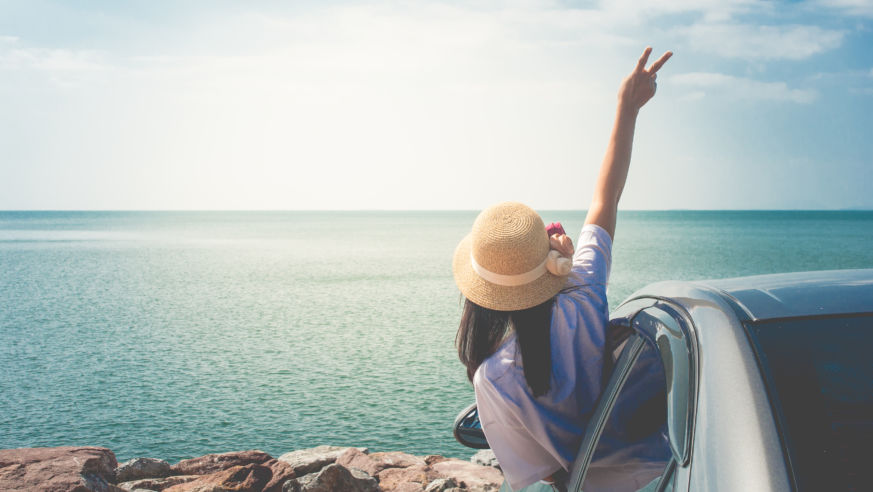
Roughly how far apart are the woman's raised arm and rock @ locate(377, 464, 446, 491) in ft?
14.8

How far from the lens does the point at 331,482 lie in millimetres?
5820

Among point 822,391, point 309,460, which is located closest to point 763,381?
point 822,391

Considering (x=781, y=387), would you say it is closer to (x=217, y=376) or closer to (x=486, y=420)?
(x=486, y=420)

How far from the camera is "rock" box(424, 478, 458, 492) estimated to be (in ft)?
20.1

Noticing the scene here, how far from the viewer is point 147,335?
20.3m

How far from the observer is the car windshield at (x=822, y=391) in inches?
47.5

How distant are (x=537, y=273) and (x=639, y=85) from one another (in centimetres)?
119

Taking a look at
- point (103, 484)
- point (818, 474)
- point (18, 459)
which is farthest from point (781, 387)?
point (18, 459)

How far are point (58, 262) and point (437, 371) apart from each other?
141 ft

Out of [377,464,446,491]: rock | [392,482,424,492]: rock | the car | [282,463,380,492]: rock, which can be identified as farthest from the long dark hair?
[377,464,446,491]: rock

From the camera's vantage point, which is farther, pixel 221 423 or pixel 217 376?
pixel 217 376

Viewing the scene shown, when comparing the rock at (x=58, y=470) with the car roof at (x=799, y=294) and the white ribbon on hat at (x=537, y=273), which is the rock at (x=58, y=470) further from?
the car roof at (x=799, y=294)

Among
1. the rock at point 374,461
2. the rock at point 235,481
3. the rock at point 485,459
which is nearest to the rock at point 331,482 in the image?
the rock at point 235,481

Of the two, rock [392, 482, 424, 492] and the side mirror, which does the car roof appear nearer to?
the side mirror
